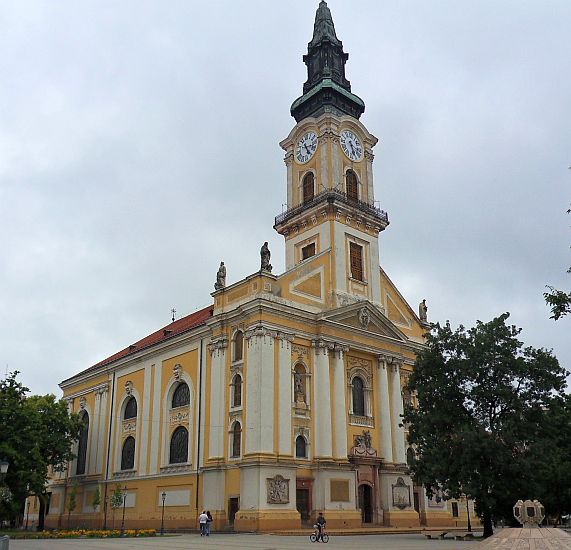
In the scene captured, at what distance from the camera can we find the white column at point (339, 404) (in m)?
41.4

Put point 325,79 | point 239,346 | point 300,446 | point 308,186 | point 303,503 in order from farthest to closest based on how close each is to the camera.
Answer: point 325,79 < point 308,186 < point 239,346 < point 300,446 < point 303,503

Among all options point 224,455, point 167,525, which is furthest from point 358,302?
point 167,525

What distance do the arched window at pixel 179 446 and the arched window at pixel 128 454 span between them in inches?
226

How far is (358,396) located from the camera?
148 feet

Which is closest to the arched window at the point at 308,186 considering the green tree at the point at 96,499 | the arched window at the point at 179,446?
the arched window at the point at 179,446

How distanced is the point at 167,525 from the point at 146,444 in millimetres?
7150

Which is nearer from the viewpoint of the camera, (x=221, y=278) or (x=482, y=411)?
(x=482, y=411)

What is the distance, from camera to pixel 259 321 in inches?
1586

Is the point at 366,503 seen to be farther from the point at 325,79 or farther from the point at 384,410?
the point at 325,79

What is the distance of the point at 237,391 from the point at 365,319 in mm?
10719

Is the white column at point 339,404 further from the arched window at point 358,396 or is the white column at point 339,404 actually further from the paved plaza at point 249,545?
the paved plaza at point 249,545

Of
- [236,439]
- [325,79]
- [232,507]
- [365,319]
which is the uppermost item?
[325,79]

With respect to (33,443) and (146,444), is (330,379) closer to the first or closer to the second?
(146,444)

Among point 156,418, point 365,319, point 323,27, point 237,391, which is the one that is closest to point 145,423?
point 156,418
